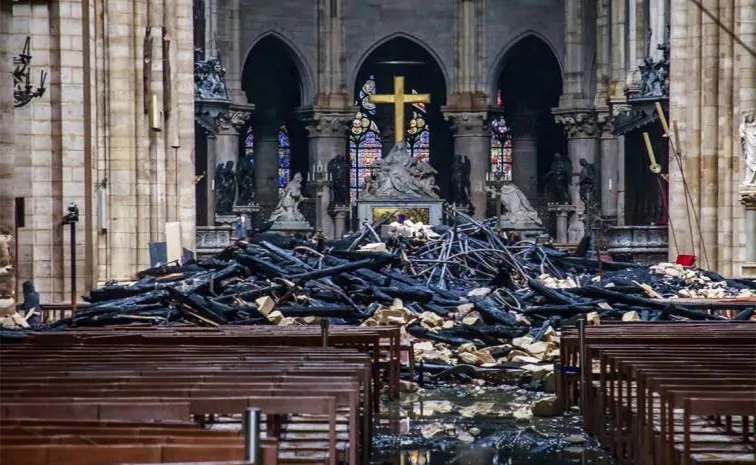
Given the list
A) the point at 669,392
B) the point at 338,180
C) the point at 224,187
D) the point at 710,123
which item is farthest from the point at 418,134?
the point at 669,392

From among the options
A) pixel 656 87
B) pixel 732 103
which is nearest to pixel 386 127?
pixel 656 87

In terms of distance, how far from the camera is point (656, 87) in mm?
39812

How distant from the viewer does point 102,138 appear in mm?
30547

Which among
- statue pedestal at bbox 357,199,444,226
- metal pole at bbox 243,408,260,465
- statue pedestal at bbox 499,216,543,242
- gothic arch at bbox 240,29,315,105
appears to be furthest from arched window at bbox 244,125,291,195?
metal pole at bbox 243,408,260,465

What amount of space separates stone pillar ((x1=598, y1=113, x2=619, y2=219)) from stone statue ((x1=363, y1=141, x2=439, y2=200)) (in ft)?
16.8

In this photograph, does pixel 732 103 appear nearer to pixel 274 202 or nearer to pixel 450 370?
pixel 450 370

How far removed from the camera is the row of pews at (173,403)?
6980 millimetres

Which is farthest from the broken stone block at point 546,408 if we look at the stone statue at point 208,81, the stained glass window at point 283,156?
the stained glass window at point 283,156

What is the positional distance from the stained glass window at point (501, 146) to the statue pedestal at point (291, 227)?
10135mm

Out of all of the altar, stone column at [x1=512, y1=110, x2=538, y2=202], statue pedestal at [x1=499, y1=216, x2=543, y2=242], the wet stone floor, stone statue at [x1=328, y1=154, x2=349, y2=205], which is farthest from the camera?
stone column at [x1=512, y1=110, x2=538, y2=202]

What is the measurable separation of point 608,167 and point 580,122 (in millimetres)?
2047

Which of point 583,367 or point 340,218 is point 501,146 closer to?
point 340,218

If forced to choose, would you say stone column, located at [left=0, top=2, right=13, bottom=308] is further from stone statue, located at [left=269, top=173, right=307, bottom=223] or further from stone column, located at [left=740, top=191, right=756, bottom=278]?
stone statue, located at [left=269, top=173, right=307, bottom=223]

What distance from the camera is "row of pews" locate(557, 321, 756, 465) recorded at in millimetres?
9625
